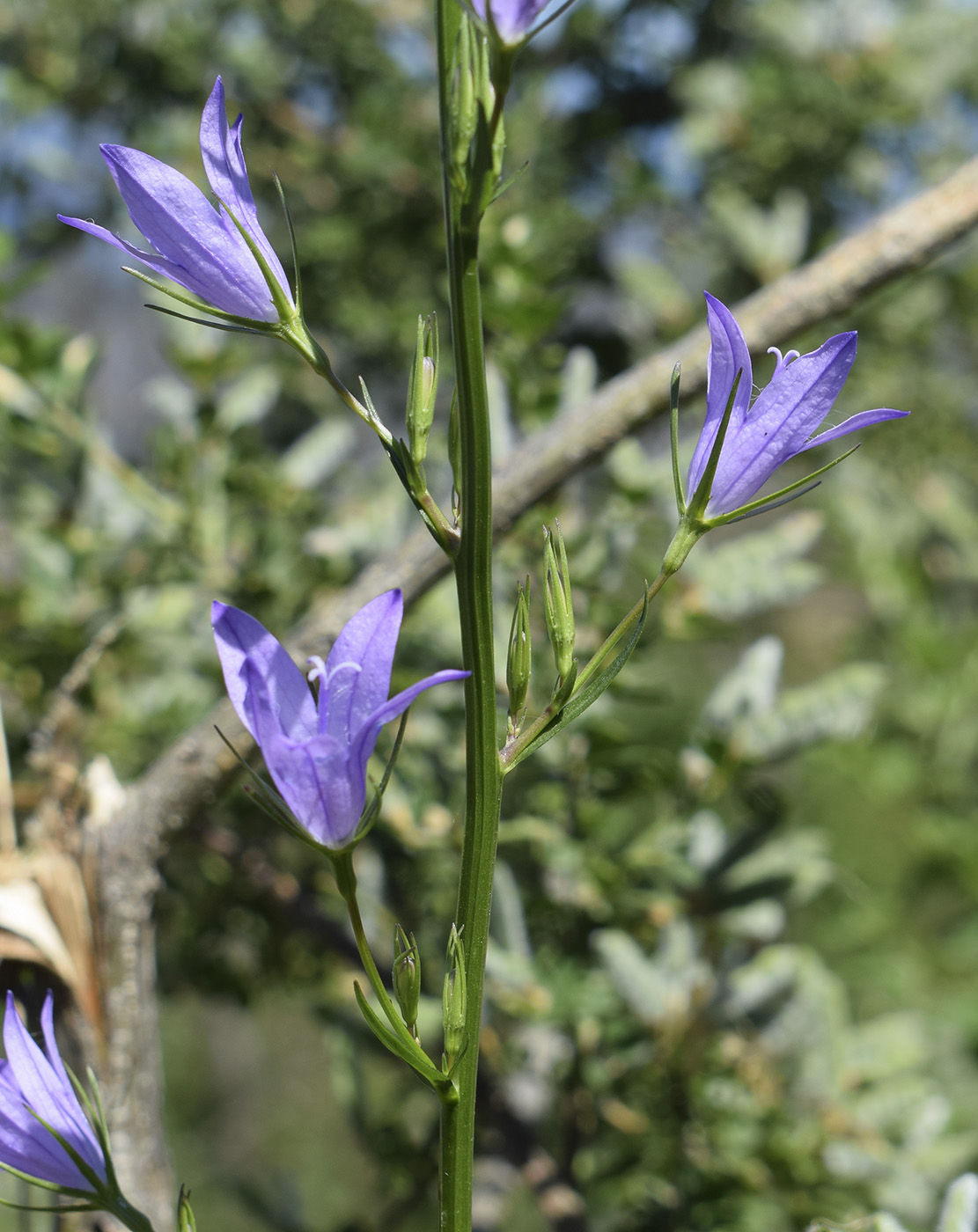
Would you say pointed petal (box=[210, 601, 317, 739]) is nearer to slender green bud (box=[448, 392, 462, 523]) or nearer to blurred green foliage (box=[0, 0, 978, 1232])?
slender green bud (box=[448, 392, 462, 523])

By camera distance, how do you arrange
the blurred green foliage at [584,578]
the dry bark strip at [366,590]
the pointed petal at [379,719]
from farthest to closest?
the blurred green foliage at [584,578] < the dry bark strip at [366,590] < the pointed petal at [379,719]

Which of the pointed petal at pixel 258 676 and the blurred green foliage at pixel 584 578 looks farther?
the blurred green foliage at pixel 584 578

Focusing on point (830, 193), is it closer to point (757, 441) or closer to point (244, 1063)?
point (757, 441)

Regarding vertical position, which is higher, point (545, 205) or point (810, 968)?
point (545, 205)

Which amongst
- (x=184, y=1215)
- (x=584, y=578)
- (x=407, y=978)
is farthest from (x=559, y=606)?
(x=584, y=578)

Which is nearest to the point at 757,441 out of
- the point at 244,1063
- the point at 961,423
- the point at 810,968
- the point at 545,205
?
the point at 810,968

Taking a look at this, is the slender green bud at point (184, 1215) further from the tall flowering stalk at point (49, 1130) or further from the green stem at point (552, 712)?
the green stem at point (552, 712)

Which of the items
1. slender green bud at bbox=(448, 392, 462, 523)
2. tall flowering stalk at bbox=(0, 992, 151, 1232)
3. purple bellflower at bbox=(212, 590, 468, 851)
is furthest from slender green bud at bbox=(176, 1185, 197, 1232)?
slender green bud at bbox=(448, 392, 462, 523)

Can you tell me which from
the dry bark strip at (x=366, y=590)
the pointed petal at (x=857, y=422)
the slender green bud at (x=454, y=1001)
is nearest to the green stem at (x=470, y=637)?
the slender green bud at (x=454, y=1001)
